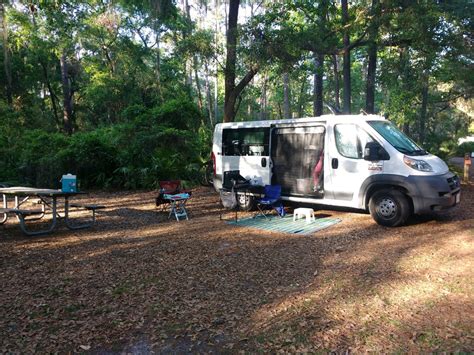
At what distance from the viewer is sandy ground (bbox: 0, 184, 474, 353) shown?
3.10m

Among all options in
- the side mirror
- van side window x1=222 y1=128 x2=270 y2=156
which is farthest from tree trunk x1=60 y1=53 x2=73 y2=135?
the side mirror

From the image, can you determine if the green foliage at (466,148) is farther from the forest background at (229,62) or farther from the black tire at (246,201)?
the black tire at (246,201)

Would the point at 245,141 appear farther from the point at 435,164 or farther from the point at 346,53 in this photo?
the point at 346,53

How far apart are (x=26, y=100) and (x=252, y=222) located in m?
22.2

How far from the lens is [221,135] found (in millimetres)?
9758

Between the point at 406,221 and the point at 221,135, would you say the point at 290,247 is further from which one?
the point at 221,135

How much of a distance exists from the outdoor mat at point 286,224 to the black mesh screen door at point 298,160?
739 mm

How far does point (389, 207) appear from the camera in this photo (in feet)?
22.5

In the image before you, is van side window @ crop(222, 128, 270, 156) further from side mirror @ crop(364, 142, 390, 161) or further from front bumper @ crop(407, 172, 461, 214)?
front bumper @ crop(407, 172, 461, 214)

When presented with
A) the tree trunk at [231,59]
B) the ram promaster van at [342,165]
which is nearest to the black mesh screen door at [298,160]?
the ram promaster van at [342,165]

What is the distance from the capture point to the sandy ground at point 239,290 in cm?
310

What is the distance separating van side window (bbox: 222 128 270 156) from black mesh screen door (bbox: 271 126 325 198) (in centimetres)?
27

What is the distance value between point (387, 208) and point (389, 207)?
43mm

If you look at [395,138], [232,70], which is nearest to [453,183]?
[395,138]
